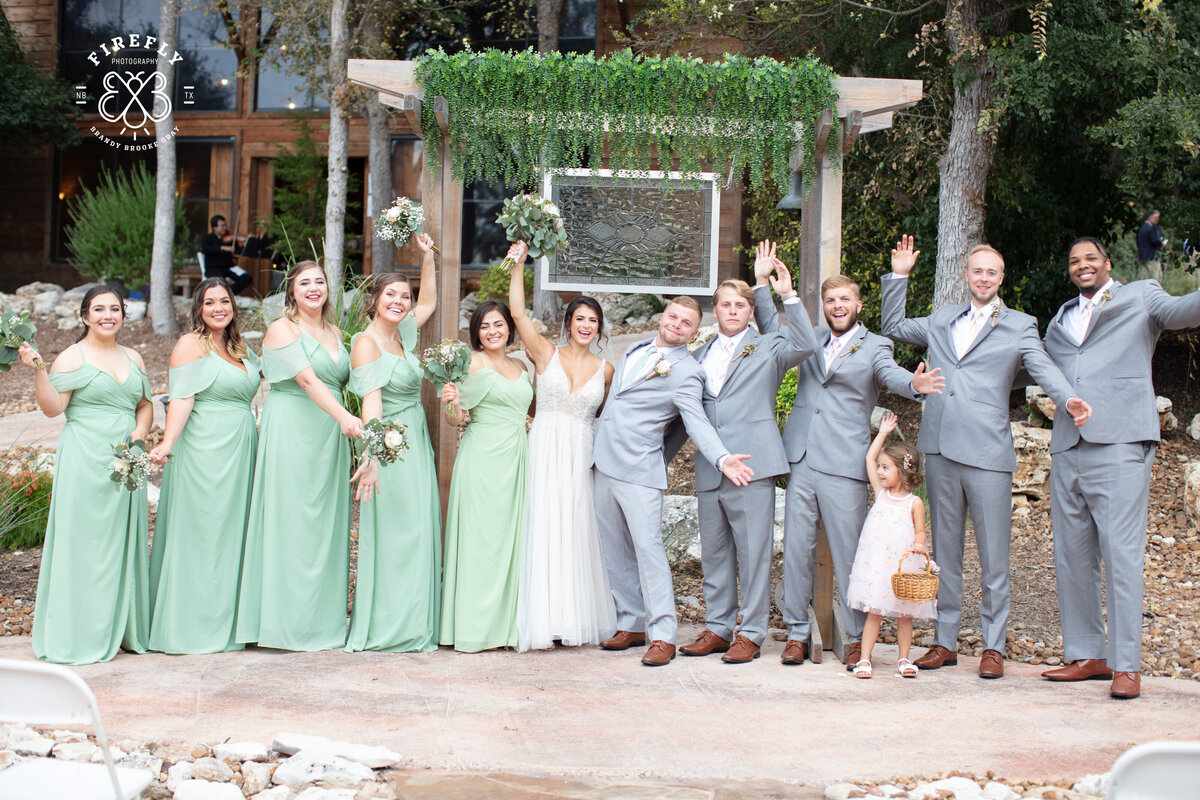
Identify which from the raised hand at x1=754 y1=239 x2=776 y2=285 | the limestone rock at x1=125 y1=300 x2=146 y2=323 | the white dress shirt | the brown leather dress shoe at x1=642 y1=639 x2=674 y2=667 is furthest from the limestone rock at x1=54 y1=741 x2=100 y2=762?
the limestone rock at x1=125 y1=300 x2=146 y2=323

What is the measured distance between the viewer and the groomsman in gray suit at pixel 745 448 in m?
5.32

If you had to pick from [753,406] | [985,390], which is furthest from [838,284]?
[985,390]

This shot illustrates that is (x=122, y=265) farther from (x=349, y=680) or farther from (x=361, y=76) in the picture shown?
(x=349, y=680)

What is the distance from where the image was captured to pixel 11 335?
502cm

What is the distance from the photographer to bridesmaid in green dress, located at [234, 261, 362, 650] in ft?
17.4

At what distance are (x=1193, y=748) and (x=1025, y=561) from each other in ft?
18.3

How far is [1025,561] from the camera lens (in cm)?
755

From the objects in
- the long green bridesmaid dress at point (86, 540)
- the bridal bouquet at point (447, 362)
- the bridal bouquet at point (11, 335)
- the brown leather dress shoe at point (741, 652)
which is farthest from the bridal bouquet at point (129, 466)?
the brown leather dress shoe at point (741, 652)

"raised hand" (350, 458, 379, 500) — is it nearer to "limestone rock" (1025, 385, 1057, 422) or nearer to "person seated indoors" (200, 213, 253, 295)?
"limestone rock" (1025, 385, 1057, 422)

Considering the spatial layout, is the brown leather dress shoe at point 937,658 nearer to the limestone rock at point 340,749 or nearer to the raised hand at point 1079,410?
the raised hand at point 1079,410

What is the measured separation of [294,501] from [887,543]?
2.76 metres

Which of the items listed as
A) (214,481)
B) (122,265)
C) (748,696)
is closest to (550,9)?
(122,265)

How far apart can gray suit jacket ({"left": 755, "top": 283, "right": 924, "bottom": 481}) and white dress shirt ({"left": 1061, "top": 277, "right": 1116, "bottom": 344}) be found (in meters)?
0.77

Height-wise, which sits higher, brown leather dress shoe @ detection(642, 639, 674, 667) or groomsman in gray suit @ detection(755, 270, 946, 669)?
groomsman in gray suit @ detection(755, 270, 946, 669)
